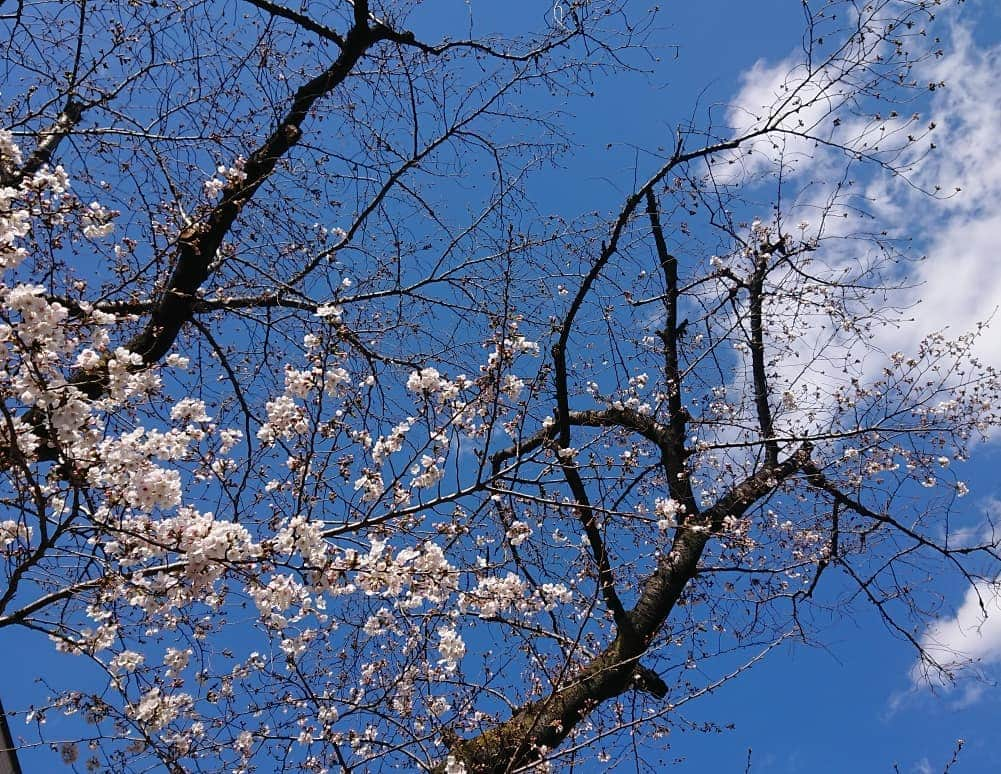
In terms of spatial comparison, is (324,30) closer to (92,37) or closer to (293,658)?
(92,37)

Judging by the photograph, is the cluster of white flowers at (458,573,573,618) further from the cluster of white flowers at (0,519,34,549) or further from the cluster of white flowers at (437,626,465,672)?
the cluster of white flowers at (0,519,34,549)

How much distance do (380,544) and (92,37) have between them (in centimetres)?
270

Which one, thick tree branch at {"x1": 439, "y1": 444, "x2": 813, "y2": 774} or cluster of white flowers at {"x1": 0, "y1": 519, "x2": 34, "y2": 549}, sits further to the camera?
thick tree branch at {"x1": 439, "y1": 444, "x2": 813, "y2": 774}

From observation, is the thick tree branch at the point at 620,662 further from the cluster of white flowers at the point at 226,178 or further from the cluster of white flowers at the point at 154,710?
the cluster of white flowers at the point at 226,178

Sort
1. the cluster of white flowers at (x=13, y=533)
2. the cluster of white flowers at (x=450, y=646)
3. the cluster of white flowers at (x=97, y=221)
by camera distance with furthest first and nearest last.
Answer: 1. the cluster of white flowers at (x=450, y=646)
2. the cluster of white flowers at (x=97, y=221)
3. the cluster of white flowers at (x=13, y=533)

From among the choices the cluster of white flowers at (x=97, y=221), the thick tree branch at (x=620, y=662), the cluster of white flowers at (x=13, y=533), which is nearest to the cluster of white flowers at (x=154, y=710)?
the cluster of white flowers at (x=13, y=533)

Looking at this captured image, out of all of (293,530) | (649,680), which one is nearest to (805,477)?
(649,680)

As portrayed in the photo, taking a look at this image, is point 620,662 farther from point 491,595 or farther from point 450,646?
point 491,595

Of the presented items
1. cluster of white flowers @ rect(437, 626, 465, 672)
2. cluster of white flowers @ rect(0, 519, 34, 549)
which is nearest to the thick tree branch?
cluster of white flowers @ rect(437, 626, 465, 672)

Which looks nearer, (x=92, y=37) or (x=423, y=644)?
(x=92, y=37)

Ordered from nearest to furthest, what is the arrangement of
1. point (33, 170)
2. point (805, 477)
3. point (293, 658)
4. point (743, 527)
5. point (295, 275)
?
point (293, 658)
point (33, 170)
point (295, 275)
point (743, 527)
point (805, 477)

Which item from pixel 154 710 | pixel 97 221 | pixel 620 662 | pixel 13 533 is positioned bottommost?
pixel 154 710

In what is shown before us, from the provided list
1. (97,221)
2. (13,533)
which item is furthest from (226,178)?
(13,533)

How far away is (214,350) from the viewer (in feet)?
13.5
